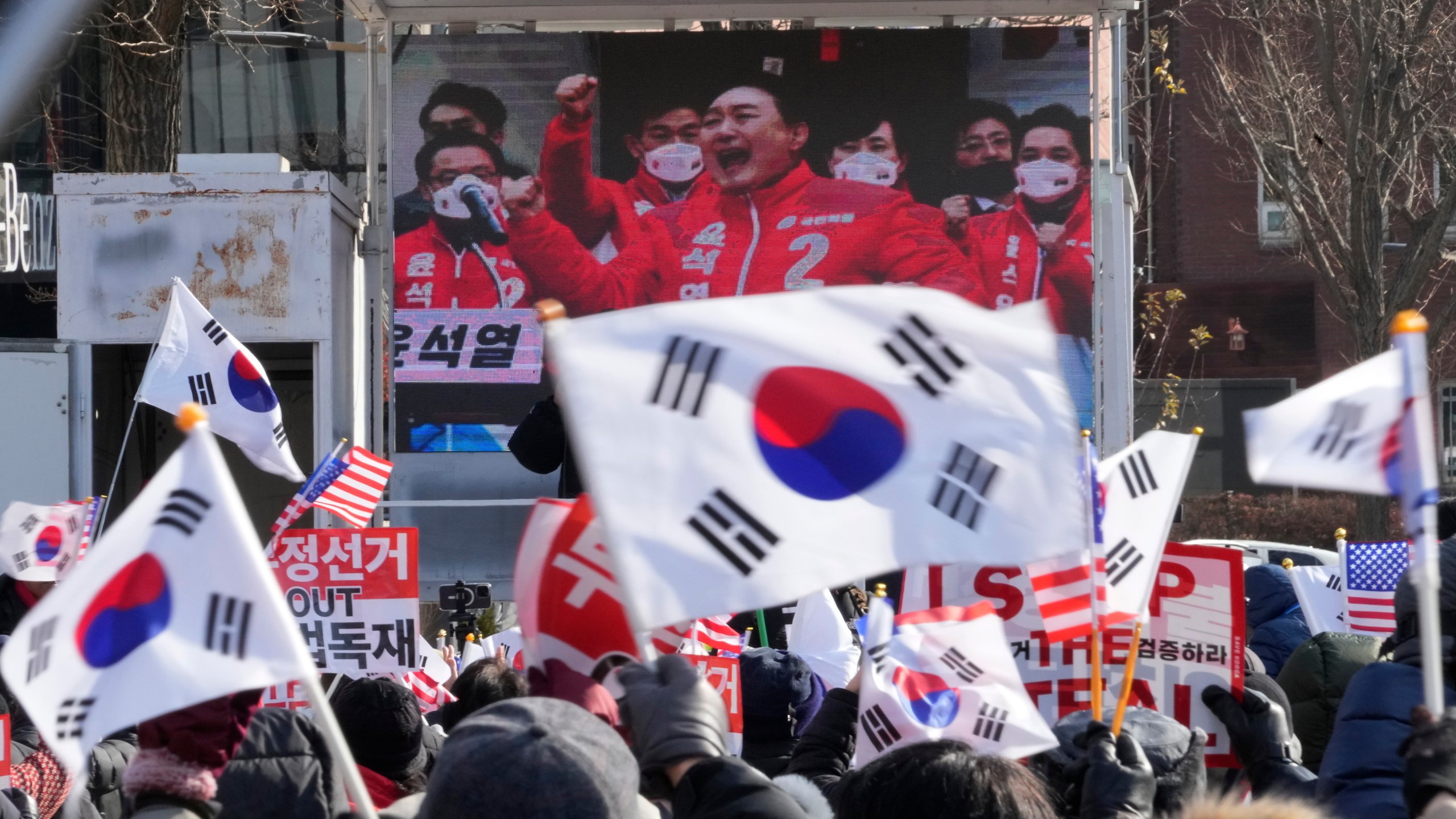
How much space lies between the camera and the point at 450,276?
37.3ft

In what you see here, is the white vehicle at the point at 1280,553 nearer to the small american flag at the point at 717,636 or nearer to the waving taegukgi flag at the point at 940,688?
the small american flag at the point at 717,636

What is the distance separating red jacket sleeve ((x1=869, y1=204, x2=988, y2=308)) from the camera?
1130 centimetres

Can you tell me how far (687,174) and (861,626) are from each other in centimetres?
594

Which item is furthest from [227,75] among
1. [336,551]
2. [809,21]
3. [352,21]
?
[336,551]

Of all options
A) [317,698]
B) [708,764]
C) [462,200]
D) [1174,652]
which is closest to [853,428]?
[708,764]

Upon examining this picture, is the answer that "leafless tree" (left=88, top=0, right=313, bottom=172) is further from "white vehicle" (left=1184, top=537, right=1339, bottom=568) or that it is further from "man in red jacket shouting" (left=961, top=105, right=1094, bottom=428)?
"white vehicle" (left=1184, top=537, right=1339, bottom=568)

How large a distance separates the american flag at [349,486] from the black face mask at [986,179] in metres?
5.55

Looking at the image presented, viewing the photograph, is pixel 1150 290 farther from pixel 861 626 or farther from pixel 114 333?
pixel 861 626

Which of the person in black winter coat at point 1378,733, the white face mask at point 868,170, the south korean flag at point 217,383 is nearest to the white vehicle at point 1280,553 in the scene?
the white face mask at point 868,170

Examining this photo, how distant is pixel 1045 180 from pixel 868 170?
122 cm

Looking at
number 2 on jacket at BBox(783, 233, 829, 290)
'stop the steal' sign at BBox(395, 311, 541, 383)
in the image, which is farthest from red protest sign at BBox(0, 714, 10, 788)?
number 2 on jacket at BBox(783, 233, 829, 290)

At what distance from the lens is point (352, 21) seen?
1633 centimetres

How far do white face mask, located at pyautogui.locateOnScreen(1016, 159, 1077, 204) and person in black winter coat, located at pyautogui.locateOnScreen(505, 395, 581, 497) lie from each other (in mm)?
5370

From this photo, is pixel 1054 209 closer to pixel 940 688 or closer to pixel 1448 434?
pixel 940 688
